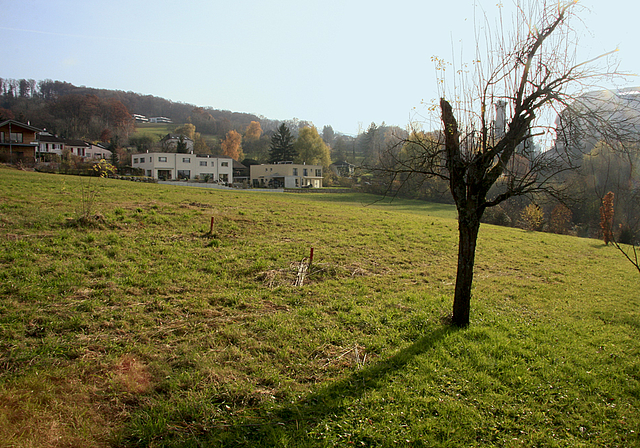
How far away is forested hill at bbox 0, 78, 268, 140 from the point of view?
86.0m

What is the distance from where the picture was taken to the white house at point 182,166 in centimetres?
6050

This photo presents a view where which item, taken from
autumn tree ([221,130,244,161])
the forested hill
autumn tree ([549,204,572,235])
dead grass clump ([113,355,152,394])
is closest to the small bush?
autumn tree ([549,204,572,235])

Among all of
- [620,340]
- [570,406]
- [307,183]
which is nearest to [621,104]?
[620,340]

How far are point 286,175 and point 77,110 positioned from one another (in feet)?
217

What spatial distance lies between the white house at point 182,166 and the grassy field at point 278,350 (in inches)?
2107

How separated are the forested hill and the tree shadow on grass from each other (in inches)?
3312

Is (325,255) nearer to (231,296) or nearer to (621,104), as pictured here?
(231,296)

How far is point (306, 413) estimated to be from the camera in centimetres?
406

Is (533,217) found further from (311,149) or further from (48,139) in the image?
(48,139)

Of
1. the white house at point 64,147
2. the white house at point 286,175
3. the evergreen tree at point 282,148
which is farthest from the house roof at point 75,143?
the evergreen tree at point 282,148

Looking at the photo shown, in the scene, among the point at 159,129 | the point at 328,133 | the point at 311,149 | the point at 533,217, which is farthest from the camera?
the point at 328,133

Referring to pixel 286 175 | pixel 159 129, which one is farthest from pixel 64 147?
pixel 159 129

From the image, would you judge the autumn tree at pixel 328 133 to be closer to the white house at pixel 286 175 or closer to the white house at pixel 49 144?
the white house at pixel 286 175

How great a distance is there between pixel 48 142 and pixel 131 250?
71189 millimetres
